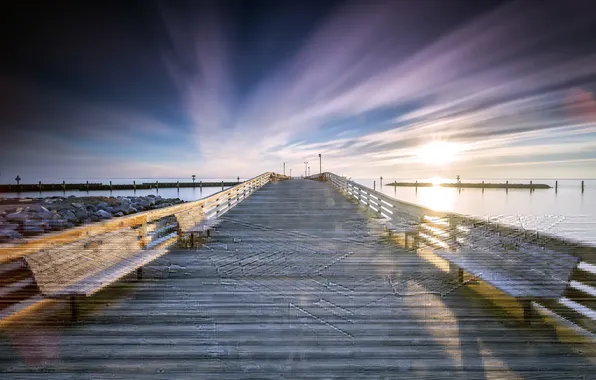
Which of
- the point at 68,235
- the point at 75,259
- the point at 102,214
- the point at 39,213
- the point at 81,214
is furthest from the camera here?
the point at 102,214

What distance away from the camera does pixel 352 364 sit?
2455 mm

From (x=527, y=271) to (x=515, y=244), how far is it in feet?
1.32

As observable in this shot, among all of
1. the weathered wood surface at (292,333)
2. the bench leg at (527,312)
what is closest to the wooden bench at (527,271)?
the bench leg at (527,312)

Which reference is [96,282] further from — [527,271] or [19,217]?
[19,217]

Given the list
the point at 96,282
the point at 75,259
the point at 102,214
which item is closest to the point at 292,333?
the point at 96,282

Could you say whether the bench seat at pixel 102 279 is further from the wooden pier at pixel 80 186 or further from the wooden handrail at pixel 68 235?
the wooden pier at pixel 80 186

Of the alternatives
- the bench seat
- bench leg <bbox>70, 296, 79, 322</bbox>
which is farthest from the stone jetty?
bench leg <bbox>70, 296, 79, 322</bbox>

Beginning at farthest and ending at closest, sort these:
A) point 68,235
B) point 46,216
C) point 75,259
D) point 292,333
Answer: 1. point 46,216
2. point 68,235
3. point 75,259
4. point 292,333

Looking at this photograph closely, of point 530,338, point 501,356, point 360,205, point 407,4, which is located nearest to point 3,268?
point 501,356

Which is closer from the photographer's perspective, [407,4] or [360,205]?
[407,4]

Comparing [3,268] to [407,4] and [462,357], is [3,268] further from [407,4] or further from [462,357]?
[407,4]

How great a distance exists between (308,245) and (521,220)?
3595 mm

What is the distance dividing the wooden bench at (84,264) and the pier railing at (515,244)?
15.3ft

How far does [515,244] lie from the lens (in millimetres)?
3484
